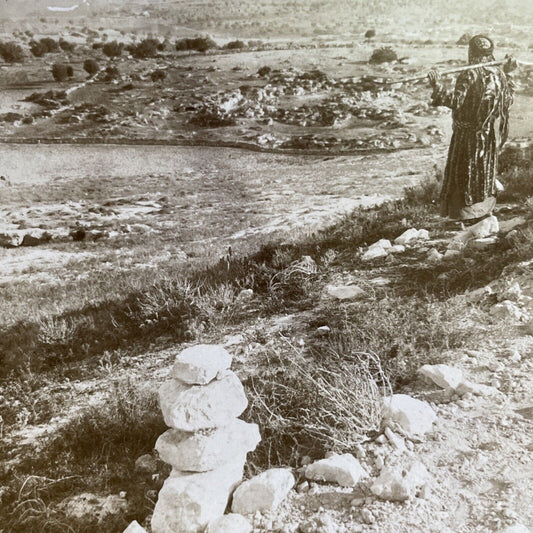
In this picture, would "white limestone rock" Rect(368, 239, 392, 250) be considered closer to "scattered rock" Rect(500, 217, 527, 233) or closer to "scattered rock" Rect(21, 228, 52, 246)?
"scattered rock" Rect(500, 217, 527, 233)

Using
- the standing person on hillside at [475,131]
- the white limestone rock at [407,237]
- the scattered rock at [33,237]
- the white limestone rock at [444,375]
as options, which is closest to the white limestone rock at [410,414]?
the white limestone rock at [444,375]

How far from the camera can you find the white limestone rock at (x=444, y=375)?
3262mm

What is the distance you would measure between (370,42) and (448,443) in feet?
10.9

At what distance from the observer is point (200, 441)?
2766 mm

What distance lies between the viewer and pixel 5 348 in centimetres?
394

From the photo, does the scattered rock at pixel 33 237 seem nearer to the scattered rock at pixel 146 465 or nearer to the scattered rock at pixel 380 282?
the scattered rock at pixel 146 465

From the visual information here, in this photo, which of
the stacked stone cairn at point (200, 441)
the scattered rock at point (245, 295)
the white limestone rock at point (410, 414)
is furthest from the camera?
the scattered rock at point (245, 295)

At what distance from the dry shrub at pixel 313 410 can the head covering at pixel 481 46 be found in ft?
9.41

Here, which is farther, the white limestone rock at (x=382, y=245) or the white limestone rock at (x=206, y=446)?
the white limestone rock at (x=382, y=245)

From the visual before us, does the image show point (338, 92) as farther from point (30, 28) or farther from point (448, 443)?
point (448, 443)

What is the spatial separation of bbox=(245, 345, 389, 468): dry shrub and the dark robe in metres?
2.37

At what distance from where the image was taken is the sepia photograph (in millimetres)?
2871

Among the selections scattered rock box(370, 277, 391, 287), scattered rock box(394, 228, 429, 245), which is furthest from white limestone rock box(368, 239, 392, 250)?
scattered rock box(370, 277, 391, 287)

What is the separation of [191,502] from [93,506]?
2.27ft
